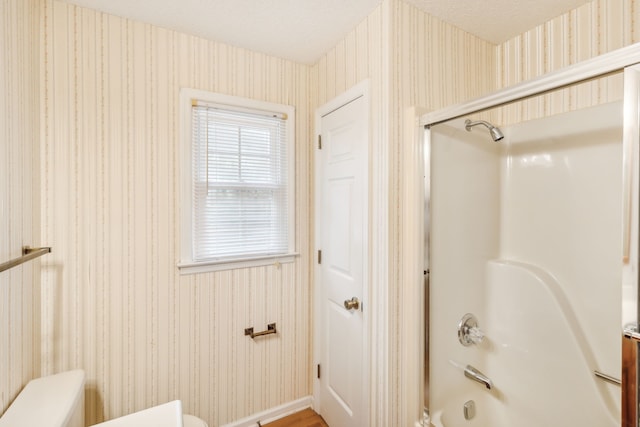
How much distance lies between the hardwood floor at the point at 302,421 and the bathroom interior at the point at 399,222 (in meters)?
0.43

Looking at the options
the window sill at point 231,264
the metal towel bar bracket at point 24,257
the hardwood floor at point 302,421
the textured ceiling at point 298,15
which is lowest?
the hardwood floor at point 302,421

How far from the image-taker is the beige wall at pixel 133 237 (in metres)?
1.44

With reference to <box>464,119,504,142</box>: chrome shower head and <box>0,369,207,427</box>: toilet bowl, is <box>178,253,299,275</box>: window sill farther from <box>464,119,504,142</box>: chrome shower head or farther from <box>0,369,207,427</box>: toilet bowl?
<box>464,119,504,142</box>: chrome shower head

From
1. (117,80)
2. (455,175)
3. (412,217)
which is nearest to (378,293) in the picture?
(412,217)

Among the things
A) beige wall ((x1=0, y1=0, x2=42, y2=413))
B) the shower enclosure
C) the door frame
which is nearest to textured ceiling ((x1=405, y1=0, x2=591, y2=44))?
the shower enclosure

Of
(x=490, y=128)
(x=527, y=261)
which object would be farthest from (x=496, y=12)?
(x=527, y=261)

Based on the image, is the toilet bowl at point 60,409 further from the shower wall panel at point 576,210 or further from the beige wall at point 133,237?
the shower wall panel at point 576,210

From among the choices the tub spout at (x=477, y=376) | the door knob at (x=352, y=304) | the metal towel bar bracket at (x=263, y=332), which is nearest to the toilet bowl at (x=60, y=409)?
the metal towel bar bracket at (x=263, y=332)

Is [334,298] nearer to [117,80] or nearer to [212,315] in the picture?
[212,315]

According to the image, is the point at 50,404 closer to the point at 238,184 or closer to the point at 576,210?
the point at 238,184

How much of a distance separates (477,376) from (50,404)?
6.33ft

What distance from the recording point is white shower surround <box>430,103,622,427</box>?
4.49 ft

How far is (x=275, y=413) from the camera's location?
198 centimetres

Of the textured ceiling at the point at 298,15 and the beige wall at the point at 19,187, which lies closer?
the beige wall at the point at 19,187
